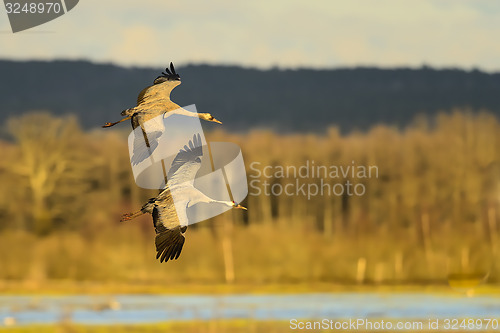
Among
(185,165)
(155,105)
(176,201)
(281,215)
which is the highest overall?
(155,105)

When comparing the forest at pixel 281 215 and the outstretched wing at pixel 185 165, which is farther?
the forest at pixel 281 215

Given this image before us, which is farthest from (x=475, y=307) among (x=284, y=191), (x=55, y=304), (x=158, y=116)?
(x=158, y=116)

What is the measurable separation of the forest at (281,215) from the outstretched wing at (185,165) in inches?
1180

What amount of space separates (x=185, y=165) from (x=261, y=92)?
65.6 meters

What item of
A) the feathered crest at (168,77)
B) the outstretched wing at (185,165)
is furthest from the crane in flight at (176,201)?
the feathered crest at (168,77)

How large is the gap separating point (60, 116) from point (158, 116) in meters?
54.9

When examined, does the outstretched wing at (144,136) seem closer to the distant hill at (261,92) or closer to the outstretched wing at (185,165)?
the outstretched wing at (185,165)

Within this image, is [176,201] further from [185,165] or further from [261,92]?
[261,92]

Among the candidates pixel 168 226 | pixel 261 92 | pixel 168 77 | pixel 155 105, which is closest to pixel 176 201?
pixel 168 226

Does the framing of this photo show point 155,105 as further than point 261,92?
No

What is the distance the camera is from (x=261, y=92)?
77.8 meters

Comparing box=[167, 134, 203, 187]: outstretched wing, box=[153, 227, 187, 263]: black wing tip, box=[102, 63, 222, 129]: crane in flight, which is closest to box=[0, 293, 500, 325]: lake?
box=[102, 63, 222, 129]: crane in flight

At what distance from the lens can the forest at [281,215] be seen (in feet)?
143

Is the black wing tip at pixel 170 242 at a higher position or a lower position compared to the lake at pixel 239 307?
higher
